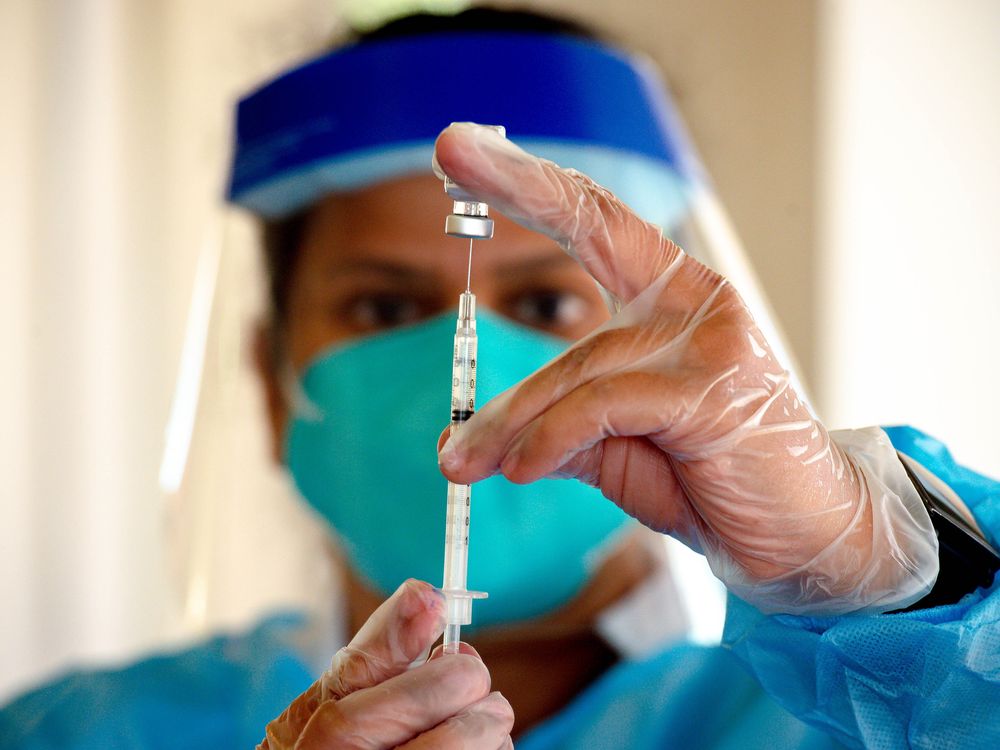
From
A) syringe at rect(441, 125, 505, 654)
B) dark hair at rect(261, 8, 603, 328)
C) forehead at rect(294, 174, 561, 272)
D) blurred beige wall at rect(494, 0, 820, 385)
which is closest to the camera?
syringe at rect(441, 125, 505, 654)

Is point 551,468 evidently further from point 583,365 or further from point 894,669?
point 894,669

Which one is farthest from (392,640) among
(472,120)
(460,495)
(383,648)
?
(472,120)

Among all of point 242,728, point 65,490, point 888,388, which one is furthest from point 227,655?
point 888,388

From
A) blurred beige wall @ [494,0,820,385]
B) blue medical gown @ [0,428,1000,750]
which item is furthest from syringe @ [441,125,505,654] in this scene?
blurred beige wall @ [494,0,820,385]

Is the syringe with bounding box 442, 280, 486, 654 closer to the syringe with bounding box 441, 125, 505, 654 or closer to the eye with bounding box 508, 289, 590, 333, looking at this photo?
the syringe with bounding box 441, 125, 505, 654

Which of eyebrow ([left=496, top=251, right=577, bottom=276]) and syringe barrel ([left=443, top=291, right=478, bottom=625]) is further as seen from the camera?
eyebrow ([left=496, top=251, right=577, bottom=276])

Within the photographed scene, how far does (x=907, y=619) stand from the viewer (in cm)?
65

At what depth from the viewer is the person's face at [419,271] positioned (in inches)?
45.7

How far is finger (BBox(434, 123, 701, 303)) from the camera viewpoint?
567mm

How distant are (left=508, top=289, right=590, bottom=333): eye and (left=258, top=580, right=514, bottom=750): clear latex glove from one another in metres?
0.58

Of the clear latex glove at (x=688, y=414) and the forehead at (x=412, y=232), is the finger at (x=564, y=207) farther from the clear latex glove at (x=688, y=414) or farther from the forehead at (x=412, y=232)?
the forehead at (x=412, y=232)

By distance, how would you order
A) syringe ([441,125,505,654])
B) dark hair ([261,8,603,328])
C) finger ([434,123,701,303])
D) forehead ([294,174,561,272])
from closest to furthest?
finger ([434,123,701,303])
syringe ([441,125,505,654])
forehead ([294,174,561,272])
dark hair ([261,8,603,328])

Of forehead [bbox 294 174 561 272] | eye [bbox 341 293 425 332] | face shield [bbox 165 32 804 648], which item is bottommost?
eye [bbox 341 293 425 332]

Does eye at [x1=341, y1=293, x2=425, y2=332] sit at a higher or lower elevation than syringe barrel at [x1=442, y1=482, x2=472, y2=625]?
higher
